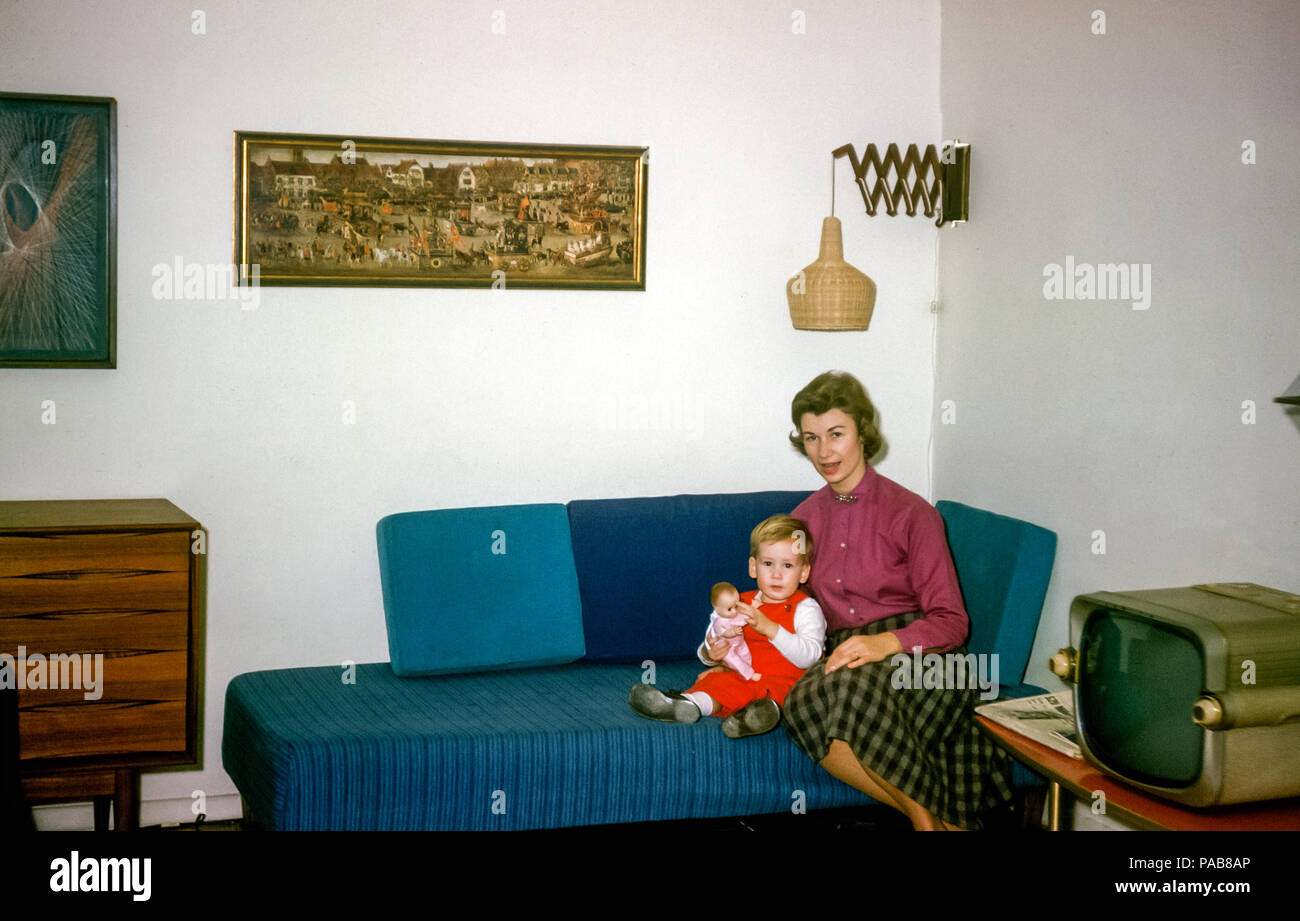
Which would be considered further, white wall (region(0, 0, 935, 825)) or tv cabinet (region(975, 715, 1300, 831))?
white wall (region(0, 0, 935, 825))

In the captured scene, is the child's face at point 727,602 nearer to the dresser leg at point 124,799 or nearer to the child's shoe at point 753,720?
the child's shoe at point 753,720

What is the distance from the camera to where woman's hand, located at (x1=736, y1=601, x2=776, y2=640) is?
293cm

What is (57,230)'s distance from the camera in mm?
3289

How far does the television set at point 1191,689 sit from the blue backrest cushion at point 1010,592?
1002mm

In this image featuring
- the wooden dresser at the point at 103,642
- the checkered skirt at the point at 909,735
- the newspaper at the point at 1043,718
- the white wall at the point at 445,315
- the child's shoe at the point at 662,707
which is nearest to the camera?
the newspaper at the point at 1043,718

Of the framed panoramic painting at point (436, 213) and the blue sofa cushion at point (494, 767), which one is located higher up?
the framed panoramic painting at point (436, 213)

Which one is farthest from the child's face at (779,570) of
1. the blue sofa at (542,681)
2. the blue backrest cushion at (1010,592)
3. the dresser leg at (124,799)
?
the dresser leg at (124,799)

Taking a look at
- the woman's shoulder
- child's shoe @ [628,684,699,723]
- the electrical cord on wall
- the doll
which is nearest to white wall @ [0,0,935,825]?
the electrical cord on wall

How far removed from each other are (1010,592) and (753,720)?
0.86 m

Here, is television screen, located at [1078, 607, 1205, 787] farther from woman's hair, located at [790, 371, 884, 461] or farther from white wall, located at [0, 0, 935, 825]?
white wall, located at [0, 0, 935, 825]

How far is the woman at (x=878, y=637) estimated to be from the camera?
273 cm

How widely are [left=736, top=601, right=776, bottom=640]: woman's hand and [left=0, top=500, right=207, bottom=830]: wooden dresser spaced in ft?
4.48
